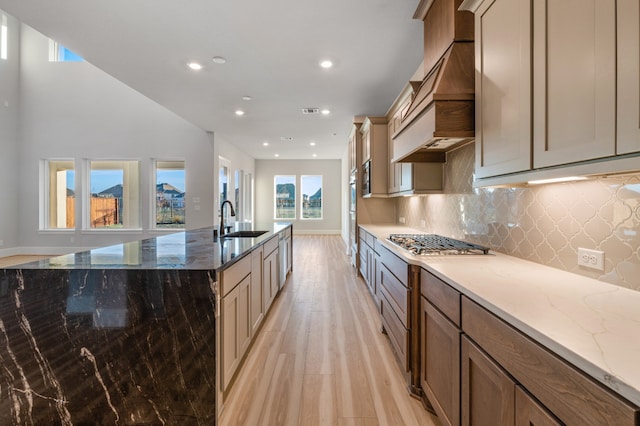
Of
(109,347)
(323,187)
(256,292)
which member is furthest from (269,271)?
(323,187)

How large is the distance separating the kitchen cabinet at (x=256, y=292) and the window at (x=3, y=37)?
866cm

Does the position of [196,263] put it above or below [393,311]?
above

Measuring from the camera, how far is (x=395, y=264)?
2246 millimetres

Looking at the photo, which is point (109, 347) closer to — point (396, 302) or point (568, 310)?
point (396, 302)

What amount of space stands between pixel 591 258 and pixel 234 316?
1.93m

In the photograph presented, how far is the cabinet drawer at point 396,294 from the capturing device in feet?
6.35

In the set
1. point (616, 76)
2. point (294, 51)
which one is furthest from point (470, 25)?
point (294, 51)

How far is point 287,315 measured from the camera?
324 centimetres

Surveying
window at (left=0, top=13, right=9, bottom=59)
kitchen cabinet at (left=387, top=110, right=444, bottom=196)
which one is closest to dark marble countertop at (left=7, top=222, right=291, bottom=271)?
kitchen cabinet at (left=387, top=110, right=444, bottom=196)

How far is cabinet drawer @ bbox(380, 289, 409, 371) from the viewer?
193cm

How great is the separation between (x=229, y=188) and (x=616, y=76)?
805 centimetres

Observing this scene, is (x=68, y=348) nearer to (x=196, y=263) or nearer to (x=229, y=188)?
(x=196, y=263)

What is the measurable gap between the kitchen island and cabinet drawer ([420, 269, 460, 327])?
3.84 ft

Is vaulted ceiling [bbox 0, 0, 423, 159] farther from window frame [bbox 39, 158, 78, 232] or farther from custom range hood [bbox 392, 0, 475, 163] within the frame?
window frame [bbox 39, 158, 78, 232]
